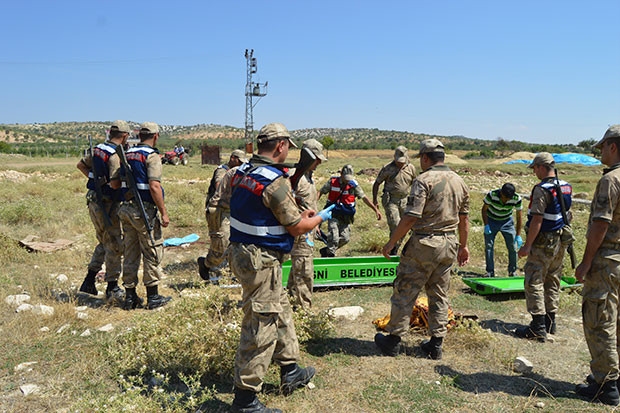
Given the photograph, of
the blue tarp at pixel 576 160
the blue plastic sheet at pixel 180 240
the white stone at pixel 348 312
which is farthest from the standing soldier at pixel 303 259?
the blue tarp at pixel 576 160

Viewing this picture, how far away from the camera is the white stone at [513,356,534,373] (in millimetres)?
4102

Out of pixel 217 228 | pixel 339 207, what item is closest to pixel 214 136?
pixel 339 207

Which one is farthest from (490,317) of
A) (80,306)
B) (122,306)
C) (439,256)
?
(80,306)

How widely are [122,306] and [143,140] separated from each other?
6.50ft

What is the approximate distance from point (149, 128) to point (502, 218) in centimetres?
519

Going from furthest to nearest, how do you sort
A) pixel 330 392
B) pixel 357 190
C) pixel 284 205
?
pixel 357 190 → pixel 330 392 → pixel 284 205

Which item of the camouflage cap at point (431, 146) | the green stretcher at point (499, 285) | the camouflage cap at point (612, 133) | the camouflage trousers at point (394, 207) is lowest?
the green stretcher at point (499, 285)

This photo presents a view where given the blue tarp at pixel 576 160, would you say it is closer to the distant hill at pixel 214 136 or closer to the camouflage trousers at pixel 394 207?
the distant hill at pixel 214 136

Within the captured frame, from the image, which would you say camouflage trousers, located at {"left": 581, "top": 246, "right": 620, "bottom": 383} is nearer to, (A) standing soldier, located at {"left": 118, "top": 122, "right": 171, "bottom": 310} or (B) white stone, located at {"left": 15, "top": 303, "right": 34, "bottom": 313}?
(A) standing soldier, located at {"left": 118, "top": 122, "right": 171, "bottom": 310}

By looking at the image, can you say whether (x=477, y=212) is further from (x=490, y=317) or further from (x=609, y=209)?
(x=609, y=209)

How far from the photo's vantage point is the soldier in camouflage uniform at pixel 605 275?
3.40 metres

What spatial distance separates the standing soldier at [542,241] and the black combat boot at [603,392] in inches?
46.0

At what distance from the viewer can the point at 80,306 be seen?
539cm

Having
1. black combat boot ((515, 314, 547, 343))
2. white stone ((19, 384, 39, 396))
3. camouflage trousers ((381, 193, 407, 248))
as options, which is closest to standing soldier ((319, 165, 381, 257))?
camouflage trousers ((381, 193, 407, 248))
